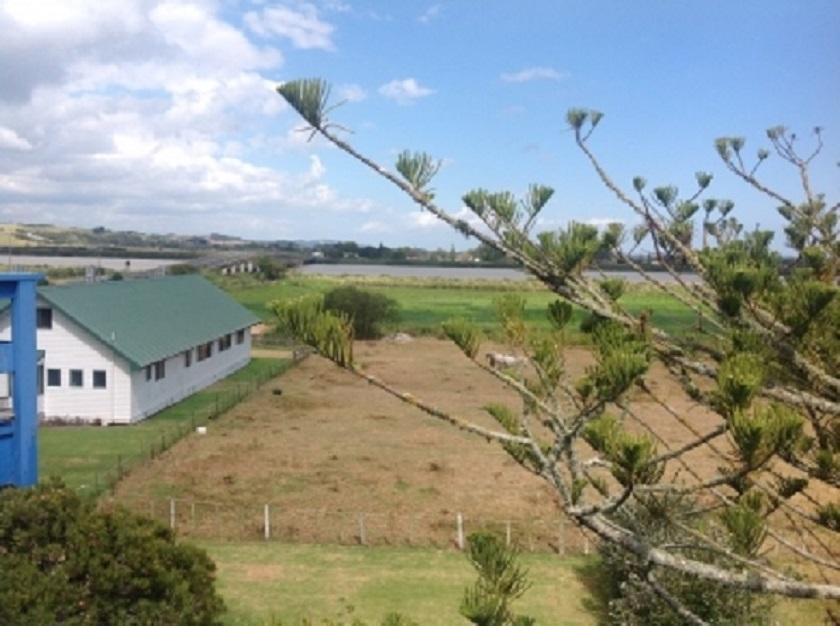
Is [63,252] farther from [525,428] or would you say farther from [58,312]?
[525,428]

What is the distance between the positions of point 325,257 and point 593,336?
103610 mm

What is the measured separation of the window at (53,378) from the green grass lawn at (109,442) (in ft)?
4.64

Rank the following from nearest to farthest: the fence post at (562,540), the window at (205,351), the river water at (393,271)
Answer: the fence post at (562,540) → the window at (205,351) → the river water at (393,271)

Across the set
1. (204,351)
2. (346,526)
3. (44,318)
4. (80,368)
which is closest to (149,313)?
(204,351)

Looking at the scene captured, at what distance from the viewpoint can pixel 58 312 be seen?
24.4m

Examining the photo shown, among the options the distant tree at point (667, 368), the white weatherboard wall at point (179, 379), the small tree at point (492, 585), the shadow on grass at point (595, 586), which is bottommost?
the shadow on grass at point (595, 586)

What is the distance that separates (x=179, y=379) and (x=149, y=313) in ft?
9.02

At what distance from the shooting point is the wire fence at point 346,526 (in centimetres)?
1462

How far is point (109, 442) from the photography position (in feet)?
71.5

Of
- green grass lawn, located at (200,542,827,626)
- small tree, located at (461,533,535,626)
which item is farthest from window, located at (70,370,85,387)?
small tree, located at (461,533,535,626)

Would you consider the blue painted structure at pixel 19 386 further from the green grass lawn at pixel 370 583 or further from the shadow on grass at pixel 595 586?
the shadow on grass at pixel 595 586

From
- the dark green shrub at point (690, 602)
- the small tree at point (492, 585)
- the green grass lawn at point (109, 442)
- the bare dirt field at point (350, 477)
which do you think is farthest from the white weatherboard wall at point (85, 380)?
the small tree at point (492, 585)

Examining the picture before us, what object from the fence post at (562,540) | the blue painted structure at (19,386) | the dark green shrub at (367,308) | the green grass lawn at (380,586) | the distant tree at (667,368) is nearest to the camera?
the distant tree at (667,368)

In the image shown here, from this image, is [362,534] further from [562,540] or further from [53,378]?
[53,378]
